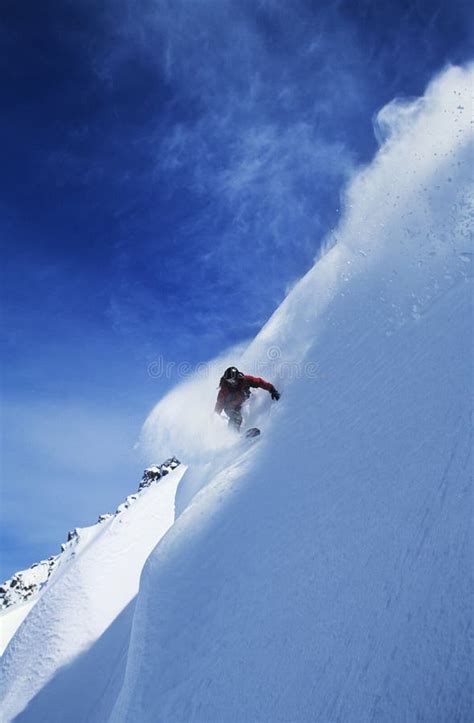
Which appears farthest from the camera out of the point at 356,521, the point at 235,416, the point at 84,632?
the point at 84,632

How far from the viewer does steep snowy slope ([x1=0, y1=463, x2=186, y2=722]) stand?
10555mm

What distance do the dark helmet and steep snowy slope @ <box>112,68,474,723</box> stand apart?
3.97 ft

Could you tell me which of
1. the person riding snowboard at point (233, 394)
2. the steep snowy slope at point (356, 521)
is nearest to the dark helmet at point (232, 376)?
the person riding snowboard at point (233, 394)

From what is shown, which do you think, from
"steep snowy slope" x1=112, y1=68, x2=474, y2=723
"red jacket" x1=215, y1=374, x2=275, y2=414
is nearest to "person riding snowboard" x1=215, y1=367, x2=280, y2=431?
"red jacket" x1=215, y1=374, x2=275, y2=414

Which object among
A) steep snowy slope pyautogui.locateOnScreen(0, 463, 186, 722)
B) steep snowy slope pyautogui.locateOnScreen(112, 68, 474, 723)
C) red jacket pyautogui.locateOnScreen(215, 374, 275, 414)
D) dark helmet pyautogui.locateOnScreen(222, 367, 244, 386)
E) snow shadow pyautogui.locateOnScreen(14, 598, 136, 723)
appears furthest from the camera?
dark helmet pyautogui.locateOnScreen(222, 367, 244, 386)

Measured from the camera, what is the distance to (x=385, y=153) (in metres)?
10.9

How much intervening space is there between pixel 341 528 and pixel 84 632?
33.4 ft

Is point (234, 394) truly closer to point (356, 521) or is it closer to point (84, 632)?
point (356, 521)

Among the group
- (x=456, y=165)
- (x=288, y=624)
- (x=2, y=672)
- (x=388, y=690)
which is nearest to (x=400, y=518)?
(x=388, y=690)

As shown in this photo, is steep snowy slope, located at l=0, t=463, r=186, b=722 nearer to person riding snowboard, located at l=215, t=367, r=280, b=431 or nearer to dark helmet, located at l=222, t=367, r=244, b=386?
person riding snowboard, located at l=215, t=367, r=280, b=431

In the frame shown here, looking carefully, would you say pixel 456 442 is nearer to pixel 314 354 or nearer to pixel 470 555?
pixel 470 555

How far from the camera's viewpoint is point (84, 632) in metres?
12.0

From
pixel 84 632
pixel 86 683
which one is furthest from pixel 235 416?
pixel 86 683

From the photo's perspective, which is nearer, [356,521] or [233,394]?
[356,521]
